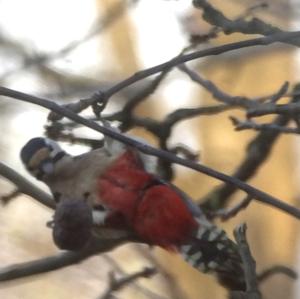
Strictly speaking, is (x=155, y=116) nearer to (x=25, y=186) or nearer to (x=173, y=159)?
(x=25, y=186)

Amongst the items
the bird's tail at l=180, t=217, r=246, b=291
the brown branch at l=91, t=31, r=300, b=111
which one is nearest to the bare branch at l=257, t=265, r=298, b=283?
the bird's tail at l=180, t=217, r=246, b=291

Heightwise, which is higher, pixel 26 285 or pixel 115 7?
pixel 115 7

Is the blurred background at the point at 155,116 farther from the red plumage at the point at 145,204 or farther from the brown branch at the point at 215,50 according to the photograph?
the brown branch at the point at 215,50

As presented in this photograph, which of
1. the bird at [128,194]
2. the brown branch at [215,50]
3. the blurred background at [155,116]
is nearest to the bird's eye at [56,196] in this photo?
the bird at [128,194]

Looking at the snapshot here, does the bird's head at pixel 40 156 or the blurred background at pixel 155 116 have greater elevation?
the blurred background at pixel 155 116

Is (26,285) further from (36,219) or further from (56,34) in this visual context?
(56,34)

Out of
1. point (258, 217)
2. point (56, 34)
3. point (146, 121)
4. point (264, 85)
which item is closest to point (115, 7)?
point (56, 34)

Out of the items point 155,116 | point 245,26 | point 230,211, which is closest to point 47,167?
point 230,211
